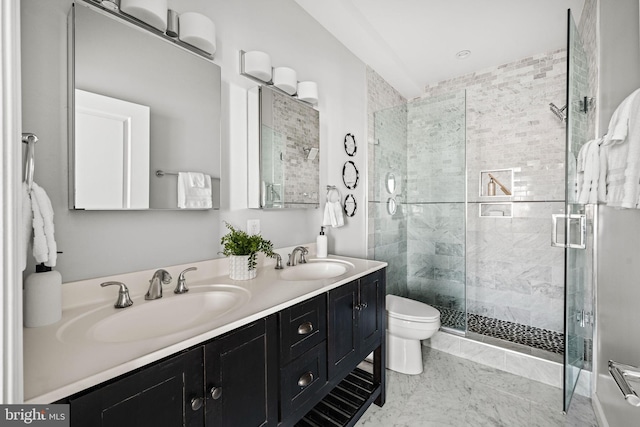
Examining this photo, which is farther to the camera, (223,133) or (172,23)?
(223,133)

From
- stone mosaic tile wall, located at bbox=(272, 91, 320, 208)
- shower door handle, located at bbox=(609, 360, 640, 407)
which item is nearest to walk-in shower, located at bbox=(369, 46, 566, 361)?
stone mosaic tile wall, located at bbox=(272, 91, 320, 208)

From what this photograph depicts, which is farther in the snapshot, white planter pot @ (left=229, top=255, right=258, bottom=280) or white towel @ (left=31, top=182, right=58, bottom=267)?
white planter pot @ (left=229, top=255, right=258, bottom=280)

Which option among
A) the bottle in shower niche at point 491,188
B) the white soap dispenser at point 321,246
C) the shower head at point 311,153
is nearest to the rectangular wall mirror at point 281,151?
the shower head at point 311,153

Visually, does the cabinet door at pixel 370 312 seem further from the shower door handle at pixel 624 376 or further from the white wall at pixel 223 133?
the shower door handle at pixel 624 376

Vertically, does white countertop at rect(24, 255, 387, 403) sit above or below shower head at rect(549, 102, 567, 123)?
below

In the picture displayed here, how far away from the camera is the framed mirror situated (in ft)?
8.23

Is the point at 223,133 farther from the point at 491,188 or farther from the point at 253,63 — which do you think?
the point at 491,188

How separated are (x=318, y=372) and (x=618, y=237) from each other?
1.73m

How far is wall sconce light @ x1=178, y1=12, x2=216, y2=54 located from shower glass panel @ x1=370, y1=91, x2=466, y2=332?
6.25 feet

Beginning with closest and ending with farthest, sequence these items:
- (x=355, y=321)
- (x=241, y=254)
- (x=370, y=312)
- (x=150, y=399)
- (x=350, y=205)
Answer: (x=150, y=399) < (x=241, y=254) < (x=355, y=321) < (x=370, y=312) < (x=350, y=205)

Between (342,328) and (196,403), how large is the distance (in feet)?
2.65

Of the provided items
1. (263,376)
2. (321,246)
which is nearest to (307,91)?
(321,246)

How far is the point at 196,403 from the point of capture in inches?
32.3

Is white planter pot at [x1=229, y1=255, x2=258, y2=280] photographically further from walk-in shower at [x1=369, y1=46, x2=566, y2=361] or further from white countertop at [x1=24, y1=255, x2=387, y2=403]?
walk-in shower at [x1=369, y1=46, x2=566, y2=361]
